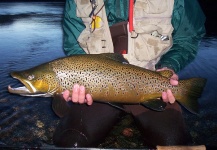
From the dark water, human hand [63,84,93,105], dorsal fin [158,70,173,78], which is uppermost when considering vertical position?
dorsal fin [158,70,173,78]

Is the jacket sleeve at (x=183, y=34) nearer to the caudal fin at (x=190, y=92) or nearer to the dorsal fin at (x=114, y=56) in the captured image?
the caudal fin at (x=190, y=92)

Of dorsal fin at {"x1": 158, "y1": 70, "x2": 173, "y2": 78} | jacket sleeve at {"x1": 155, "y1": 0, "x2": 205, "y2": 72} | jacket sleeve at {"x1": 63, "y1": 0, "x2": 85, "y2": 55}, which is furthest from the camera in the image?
jacket sleeve at {"x1": 63, "y1": 0, "x2": 85, "y2": 55}

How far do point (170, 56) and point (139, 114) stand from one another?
784mm

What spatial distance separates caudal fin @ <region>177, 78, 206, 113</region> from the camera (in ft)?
8.45

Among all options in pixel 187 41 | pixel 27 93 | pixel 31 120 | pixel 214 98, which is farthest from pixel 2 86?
pixel 214 98

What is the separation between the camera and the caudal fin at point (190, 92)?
258 centimetres

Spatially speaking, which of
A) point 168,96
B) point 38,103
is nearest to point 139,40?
point 168,96

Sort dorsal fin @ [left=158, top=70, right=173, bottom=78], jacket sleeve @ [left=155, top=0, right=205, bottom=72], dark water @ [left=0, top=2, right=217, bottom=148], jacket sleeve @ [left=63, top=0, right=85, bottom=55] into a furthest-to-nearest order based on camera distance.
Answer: dark water @ [left=0, top=2, right=217, bottom=148], jacket sleeve @ [left=63, top=0, right=85, bottom=55], jacket sleeve @ [left=155, top=0, right=205, bottom=72], dorsal fin @ [left=158, top=70, right=173, bottom=78]

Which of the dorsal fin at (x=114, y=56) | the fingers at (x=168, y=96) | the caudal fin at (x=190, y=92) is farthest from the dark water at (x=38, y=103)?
the dorsal fin at (x=114, y=56)

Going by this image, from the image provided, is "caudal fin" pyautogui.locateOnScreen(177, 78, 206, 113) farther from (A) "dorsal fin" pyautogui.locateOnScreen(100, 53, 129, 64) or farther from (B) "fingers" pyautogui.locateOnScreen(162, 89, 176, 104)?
(A) "dorsal fin" pyautogui.locateOnScreen(100, 53, 129, 64)

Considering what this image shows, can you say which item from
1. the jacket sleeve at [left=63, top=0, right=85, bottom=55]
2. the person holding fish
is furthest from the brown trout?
the jacket sleeve at [left=63, top=0, right=85, bottom=55]

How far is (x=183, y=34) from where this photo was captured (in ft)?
10.8

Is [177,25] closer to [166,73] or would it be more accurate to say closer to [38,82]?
[166,73]

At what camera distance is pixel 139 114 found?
2.95m
